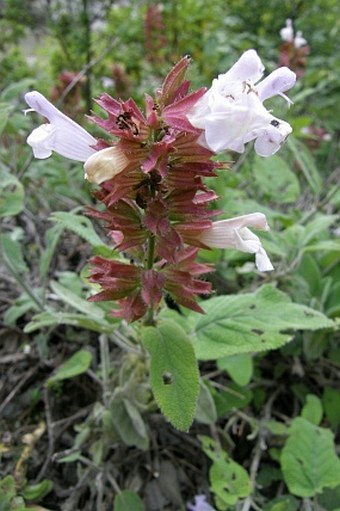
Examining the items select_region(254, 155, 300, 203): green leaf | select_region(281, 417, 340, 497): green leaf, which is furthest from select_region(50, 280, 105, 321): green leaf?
select_region(254, 155, 300, 203): green leaf

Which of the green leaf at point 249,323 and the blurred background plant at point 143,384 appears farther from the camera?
the blurred background plant at point 143,384

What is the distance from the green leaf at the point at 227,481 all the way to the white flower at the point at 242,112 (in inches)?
29.1

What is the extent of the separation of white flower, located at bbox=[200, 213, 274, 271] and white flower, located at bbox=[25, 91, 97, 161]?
26cm

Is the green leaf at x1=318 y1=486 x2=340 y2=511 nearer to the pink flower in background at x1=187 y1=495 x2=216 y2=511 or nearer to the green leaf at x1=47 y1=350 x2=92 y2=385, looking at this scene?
the pink flower in background at x1=187 y1=495 x2=216 y2=511

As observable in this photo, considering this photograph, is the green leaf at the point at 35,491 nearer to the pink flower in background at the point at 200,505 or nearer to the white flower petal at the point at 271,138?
the pink flower in background at the point at 200,505

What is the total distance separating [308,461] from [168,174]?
2.53ft

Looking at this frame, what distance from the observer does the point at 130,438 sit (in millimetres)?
1276

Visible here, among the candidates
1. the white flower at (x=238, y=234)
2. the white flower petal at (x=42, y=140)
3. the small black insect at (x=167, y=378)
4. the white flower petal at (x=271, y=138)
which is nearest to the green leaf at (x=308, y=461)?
the small black insect at (x=167, y=378)

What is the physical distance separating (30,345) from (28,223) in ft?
1.78

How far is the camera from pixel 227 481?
4.06 feet

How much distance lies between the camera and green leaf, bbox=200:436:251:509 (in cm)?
121

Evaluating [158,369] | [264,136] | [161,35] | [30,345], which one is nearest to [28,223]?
[30,345]

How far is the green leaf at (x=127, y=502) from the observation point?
1219 mm

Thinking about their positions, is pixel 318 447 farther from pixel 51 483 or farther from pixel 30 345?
pixel 30 345
